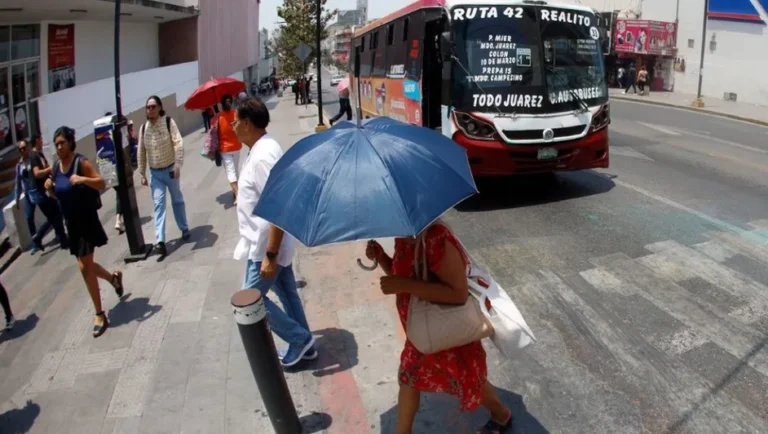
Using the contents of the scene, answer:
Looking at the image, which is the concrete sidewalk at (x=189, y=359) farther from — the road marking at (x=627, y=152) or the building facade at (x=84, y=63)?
the road marking at (x=627, y=152)

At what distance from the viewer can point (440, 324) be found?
9.66ft

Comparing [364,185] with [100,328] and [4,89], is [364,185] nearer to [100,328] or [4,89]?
[100,328]

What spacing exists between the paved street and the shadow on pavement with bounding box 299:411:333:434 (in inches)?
0.5

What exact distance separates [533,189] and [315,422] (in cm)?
637

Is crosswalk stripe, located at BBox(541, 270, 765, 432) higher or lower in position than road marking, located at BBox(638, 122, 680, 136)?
lower

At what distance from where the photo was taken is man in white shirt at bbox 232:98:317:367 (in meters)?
4.09

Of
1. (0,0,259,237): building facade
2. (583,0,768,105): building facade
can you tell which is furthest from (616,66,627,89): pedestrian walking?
(0,0,259,237): building facade

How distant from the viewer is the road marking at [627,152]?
11.8m

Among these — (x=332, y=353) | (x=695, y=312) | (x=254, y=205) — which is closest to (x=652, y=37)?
(x=695, y=312)

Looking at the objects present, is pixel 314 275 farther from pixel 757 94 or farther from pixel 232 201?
pixel 757 94

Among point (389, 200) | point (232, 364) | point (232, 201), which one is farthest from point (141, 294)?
point (389, 200)

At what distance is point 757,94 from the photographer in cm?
2644

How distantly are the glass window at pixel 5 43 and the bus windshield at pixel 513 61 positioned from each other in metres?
10.4

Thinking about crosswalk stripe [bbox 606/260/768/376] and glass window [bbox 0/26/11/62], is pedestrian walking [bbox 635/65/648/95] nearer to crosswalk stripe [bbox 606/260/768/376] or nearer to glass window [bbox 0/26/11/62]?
glass window [bbox 0/26/11/62]
